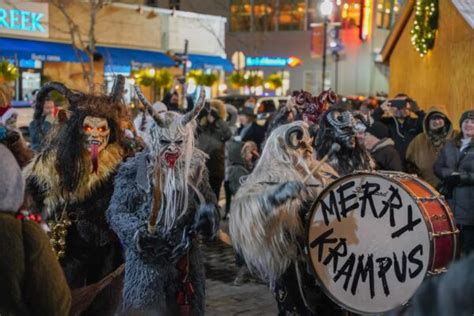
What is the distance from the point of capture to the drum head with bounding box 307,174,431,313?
4.34m

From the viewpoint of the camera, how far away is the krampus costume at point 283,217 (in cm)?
447

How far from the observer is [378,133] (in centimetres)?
876

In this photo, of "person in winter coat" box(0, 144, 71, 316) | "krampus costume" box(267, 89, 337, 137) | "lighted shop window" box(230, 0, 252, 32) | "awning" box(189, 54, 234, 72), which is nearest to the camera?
"person in winter coat" box(0, 144, 71, 316)

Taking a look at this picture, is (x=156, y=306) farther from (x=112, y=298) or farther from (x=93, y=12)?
(x=93, y=12)

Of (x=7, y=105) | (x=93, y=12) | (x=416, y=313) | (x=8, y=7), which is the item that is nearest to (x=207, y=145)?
(x=7, y=105)

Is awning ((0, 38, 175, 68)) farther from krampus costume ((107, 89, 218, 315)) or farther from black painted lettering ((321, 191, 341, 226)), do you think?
black painted lettering ((321, 191, 341, 226))

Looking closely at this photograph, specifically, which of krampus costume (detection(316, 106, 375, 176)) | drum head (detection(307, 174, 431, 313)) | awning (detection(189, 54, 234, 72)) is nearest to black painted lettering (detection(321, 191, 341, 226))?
drum head (detection(307, 174, 431, 313))

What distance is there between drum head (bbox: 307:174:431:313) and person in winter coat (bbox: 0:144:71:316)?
1.98 m

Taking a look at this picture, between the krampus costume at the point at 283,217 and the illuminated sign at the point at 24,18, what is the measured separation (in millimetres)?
21598

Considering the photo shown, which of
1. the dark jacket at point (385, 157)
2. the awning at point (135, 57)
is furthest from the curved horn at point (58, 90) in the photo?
the awning at point (135, 57)

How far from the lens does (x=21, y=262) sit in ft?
9.53

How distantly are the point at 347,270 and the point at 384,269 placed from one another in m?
0.23

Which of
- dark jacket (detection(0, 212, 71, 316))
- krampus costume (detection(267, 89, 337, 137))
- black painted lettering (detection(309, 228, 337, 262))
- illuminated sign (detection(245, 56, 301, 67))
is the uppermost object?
illuminated sign (detection(245, 56, 301, 67))

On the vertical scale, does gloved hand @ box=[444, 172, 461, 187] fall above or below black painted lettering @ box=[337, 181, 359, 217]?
below
